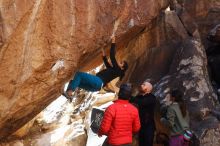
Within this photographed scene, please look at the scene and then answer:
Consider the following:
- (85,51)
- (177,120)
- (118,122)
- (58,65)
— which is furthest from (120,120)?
(85,51)

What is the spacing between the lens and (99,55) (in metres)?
10.1

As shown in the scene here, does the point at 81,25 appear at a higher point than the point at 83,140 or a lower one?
higher

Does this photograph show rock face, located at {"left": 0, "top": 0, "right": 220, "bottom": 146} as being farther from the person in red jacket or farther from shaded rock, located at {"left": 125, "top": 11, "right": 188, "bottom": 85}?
the person in red jacket

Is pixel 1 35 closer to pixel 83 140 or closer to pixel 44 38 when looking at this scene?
pixel 44 38

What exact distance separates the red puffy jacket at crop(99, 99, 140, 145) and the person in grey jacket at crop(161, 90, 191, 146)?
1.22 metres

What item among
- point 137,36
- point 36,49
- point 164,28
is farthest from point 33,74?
point 164,28

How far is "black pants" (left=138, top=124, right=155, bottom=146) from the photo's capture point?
26.8 ft

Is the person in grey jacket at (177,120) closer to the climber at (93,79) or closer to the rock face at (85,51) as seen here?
the rock face at (85,51)

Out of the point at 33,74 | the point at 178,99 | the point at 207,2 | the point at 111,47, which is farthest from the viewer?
the point at 207,2

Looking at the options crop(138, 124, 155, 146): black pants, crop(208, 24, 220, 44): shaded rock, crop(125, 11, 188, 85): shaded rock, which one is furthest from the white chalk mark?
crop(208, 24, 220, 44): shaded rock

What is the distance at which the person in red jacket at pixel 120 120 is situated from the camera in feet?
21.5

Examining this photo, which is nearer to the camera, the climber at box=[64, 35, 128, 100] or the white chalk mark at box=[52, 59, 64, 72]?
the climber at box=[64, 35, 128, 100]

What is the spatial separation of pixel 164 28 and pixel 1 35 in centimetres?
599

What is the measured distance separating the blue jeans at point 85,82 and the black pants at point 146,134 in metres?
1.45
